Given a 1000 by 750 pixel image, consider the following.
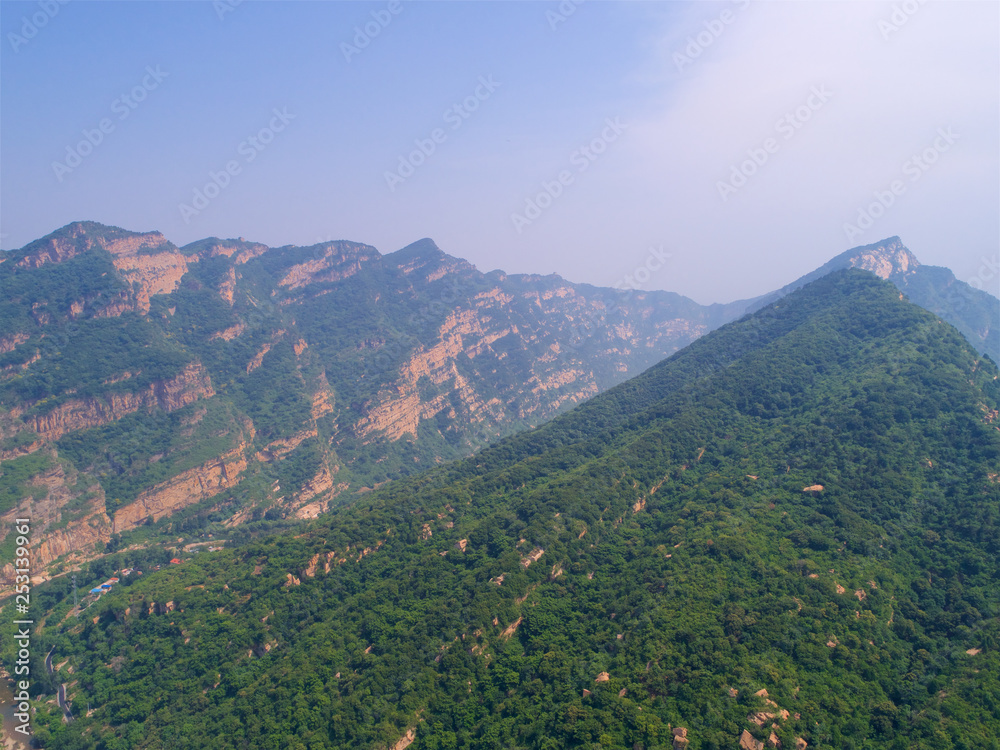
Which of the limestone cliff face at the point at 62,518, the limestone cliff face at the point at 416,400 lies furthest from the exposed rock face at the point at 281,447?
the limestone cliff face at the point at 62,518

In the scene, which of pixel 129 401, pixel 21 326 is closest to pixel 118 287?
pixel 21 326

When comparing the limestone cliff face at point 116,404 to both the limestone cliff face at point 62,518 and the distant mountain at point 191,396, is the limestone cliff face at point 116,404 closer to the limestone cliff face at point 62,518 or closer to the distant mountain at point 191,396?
the distant mountain at point 191,396

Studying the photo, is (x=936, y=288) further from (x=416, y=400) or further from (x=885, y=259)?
(x=416, y=400)

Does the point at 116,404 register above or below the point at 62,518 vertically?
above

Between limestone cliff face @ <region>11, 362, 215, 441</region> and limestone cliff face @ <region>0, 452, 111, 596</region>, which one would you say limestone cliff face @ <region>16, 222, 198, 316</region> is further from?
limestone cliff face @ <region>0, 452, 111, 596</region>

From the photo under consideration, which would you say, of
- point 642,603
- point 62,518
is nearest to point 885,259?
point 642,603

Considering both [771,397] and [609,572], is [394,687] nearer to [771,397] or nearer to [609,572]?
[609,572]
